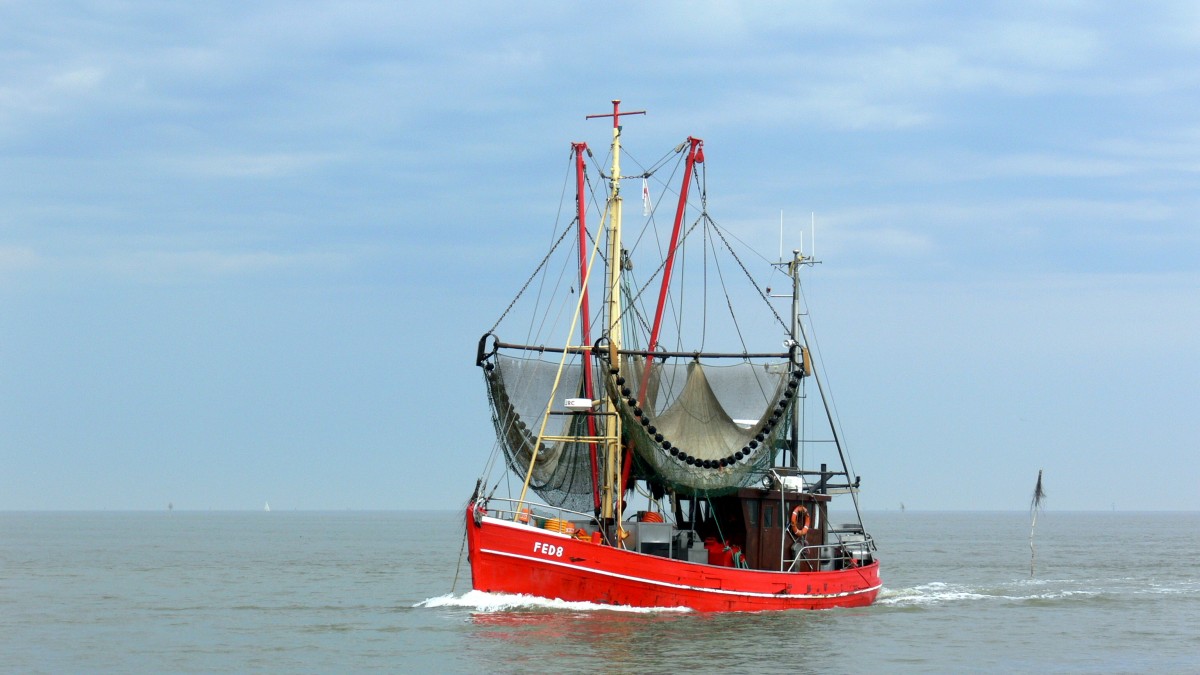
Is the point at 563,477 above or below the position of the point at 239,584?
above

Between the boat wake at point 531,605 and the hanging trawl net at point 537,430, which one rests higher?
the hanging trawl net at point 537,430

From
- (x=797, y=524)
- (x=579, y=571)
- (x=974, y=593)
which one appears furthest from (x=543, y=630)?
(x=974, y=593)

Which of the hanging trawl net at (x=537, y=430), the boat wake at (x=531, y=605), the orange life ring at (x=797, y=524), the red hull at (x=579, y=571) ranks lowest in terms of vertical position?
the boat wake at (x=531, y=605)

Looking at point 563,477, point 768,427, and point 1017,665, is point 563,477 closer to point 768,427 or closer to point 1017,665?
point 768,427

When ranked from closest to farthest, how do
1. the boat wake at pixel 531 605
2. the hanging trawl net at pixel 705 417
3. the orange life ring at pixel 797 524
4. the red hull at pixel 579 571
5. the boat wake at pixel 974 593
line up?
the red hull at pixel 579 571, the boat wake at pixel 531 605, the hanging trawl net at pixel 705 417, the orange life ring at pixel 797 524, the boat wake at pixel 974 593

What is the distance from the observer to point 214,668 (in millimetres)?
31609

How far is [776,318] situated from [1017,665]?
41.2 ft

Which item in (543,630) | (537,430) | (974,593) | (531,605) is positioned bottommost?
(974,593)

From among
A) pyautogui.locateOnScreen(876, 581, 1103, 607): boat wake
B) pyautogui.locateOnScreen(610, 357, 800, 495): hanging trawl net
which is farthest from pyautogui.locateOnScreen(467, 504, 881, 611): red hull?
pyautogui.locateOnScreen(876, 581, 1103, 607): boat wake

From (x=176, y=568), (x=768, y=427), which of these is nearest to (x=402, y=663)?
(x=768, y=427)

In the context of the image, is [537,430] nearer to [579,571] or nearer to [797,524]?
[579,571]

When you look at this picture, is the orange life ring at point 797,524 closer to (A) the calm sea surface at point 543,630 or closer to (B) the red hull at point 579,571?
(A) the calm sea surface at point 543,630

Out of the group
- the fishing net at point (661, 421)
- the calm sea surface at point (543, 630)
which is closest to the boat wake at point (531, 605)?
the calm sea surface at point (543, 630)

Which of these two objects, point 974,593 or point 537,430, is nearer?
point 537,430
